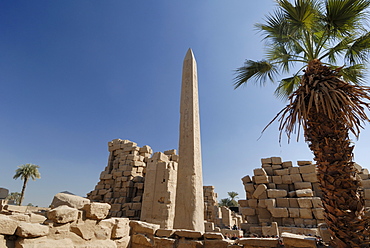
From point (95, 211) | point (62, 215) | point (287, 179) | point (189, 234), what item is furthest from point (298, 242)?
point (287, 179)

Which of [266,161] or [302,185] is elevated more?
[266,161]

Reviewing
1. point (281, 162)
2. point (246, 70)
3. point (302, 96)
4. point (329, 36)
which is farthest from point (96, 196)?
point (329, 36)

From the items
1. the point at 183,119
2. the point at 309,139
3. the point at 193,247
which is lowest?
the point at 193,247

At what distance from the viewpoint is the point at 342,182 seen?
3.12m

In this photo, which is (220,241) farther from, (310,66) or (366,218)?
(310,66)

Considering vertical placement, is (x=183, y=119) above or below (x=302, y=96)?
above

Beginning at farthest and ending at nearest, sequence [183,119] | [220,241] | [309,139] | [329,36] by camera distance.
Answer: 1. [183,119]
2. [329,36]
3. [309,139]
4. [220,241]

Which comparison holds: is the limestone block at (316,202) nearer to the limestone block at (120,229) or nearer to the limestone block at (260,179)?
the limestone block at (260,179)

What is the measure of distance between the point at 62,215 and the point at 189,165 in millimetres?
2998

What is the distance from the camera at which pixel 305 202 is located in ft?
24.3

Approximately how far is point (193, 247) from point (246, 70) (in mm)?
3930

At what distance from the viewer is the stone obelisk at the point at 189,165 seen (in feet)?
16.4

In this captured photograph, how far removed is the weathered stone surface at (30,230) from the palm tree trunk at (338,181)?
158 inches

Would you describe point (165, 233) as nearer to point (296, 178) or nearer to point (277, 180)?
point (277, 180)
